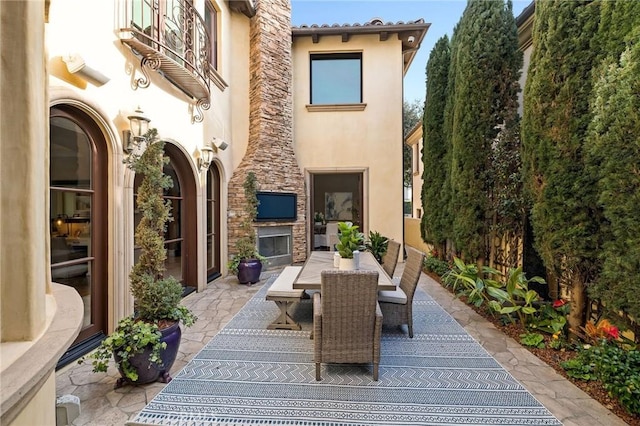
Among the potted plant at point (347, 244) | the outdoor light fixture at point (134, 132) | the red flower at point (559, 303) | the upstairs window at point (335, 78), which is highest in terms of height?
the upstairs window at point (335, 78)

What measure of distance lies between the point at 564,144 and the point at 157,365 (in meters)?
4.92

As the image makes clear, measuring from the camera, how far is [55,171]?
10.8ft

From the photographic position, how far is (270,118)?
7.91 metres

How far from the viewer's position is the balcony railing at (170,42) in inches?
161

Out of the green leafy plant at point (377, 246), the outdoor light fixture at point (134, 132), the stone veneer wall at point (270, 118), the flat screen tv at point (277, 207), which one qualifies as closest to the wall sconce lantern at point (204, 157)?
the stone veneer wall at point (270, 118)

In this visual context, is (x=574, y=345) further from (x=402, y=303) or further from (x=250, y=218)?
(x=250, y=218)

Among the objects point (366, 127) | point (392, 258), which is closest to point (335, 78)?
point (366, 127)

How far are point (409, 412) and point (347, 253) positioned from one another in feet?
6.30

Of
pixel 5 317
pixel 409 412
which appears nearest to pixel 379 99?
pixel 409 412

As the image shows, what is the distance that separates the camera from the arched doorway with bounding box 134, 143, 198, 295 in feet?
18.3

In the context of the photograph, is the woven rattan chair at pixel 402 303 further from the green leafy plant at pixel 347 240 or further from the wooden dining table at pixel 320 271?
the green leafy plant at pixel 347 240

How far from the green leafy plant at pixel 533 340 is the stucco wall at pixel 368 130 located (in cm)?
535

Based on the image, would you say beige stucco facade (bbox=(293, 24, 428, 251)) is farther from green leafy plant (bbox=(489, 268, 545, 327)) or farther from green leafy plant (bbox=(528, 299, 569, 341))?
green leafy plant (bbox=(528, 299, 569, 341))

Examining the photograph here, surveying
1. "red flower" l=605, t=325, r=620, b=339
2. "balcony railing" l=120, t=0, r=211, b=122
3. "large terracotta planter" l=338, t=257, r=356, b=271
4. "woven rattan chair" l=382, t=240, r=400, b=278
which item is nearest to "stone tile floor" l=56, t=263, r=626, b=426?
"red flower" l=605, t=325, r=620, b=339
